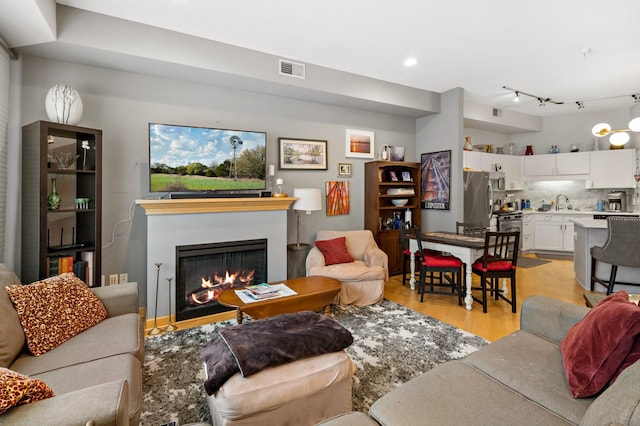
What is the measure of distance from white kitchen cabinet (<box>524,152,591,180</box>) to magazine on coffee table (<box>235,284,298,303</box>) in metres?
6.49

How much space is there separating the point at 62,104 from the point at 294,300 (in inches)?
105

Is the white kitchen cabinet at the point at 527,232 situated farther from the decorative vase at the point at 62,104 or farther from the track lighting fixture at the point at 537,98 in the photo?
the decorative vase at the point at 62,104

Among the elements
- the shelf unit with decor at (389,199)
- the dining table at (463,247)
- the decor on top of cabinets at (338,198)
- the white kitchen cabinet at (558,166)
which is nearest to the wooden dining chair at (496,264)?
the dining table at (463,247)

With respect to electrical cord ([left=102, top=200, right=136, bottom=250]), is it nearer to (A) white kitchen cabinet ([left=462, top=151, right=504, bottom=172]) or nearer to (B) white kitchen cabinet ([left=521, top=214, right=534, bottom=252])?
(A) white kitchen cabinet ([left=462, top=151, right=504, bottom=172])

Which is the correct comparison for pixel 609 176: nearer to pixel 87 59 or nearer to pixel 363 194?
pixel 363 194

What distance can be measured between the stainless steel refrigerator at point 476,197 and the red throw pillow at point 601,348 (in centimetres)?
391

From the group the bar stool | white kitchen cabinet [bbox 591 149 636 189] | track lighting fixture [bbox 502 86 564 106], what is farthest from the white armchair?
white kitchen cabinet [bbox 591 149 636 189]

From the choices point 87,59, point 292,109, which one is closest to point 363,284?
point 292,109

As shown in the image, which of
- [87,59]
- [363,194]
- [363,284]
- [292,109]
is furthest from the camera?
[363,194]

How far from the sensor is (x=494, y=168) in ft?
21.7

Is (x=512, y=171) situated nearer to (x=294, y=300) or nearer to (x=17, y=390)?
(x=294, y=300)

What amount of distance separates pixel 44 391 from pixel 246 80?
3321 mm

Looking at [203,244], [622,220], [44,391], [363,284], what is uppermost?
[622,220]

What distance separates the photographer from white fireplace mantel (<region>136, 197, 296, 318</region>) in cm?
322
